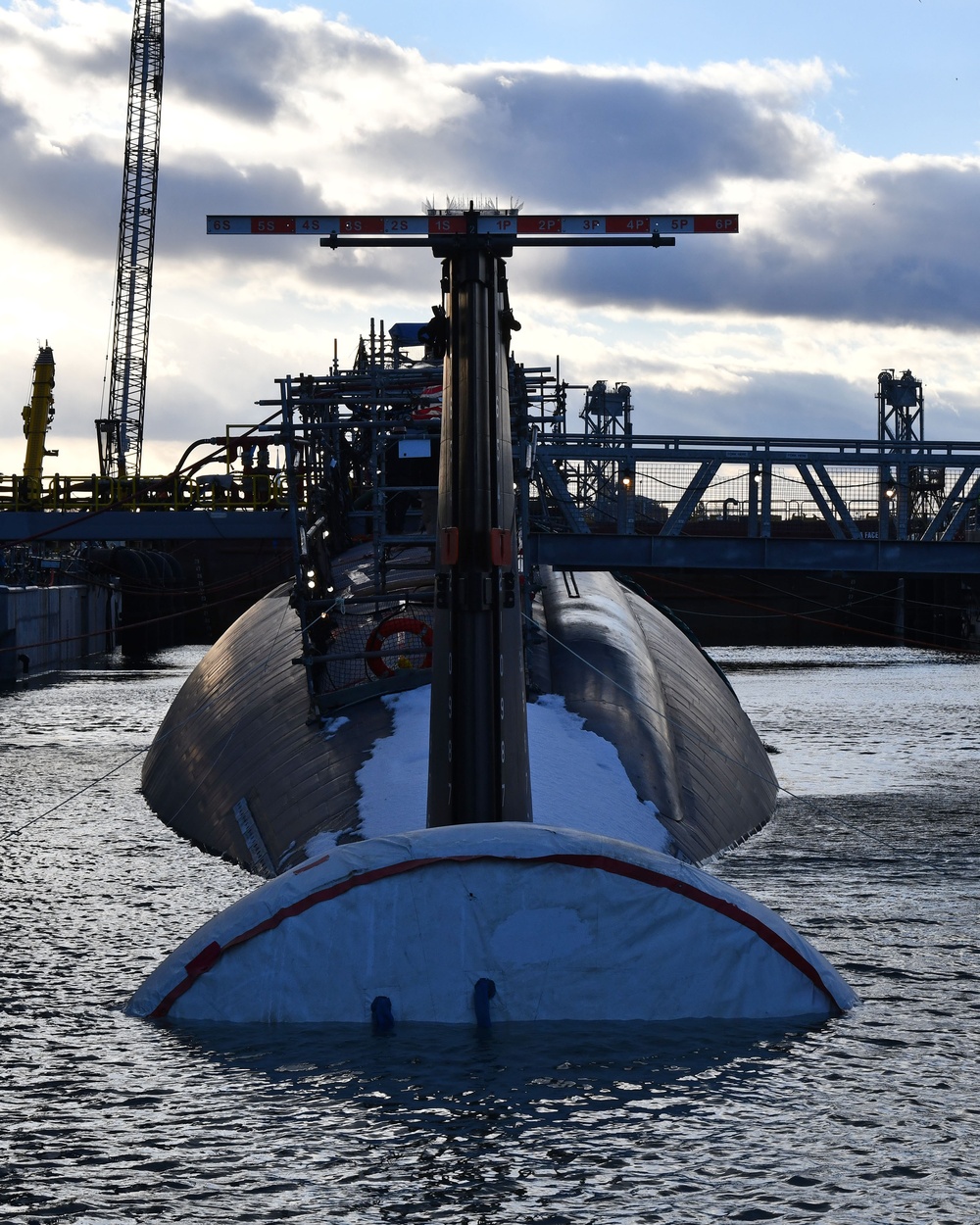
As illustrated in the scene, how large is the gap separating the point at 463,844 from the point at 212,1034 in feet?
8.93

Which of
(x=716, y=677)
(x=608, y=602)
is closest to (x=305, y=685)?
(x=608, y=602)

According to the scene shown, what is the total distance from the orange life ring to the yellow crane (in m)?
82.7

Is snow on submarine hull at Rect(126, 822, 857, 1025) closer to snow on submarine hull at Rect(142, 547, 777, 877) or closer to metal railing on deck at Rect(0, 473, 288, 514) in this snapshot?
snow on submarine hull at Rect(142, 547, 777, 877)

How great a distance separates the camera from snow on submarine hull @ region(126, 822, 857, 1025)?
11.2m

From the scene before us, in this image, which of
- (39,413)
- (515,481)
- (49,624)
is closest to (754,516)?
(515,481)

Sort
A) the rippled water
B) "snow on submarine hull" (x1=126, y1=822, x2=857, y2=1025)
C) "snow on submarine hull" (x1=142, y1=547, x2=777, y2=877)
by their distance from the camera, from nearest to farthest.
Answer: the rippled water < "snow on submarine hull" (x1=126, y1=822, x2=857, y2=1025) < "snow on submarine hull" (x1=142, y1=547, x2=777, y2=877)

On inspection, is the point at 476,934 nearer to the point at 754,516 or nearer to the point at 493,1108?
the point at 493,1108

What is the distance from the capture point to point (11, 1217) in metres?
9.46

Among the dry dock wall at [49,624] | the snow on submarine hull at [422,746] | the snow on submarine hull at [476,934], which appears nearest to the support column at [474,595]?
the snow on submarine hull at [476,934]

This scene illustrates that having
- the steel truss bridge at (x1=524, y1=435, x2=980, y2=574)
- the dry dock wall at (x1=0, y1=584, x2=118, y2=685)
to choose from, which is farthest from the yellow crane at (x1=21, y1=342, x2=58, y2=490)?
the steel truss bridge at (x1=524, y1=435, x2=980, y2=574)

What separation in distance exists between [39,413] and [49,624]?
3629 centimetres

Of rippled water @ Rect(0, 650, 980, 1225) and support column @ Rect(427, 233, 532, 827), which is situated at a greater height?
support column @ Rect(427, 233, 532, 827)

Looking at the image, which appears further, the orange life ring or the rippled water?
→ the orange life ring

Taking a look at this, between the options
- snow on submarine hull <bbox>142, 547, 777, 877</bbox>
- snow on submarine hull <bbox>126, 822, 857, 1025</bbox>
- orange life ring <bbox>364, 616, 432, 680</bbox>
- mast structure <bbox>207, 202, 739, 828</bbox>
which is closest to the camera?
snow on submarine hull <bbox>126, 822, 857, 1025</bbox>
